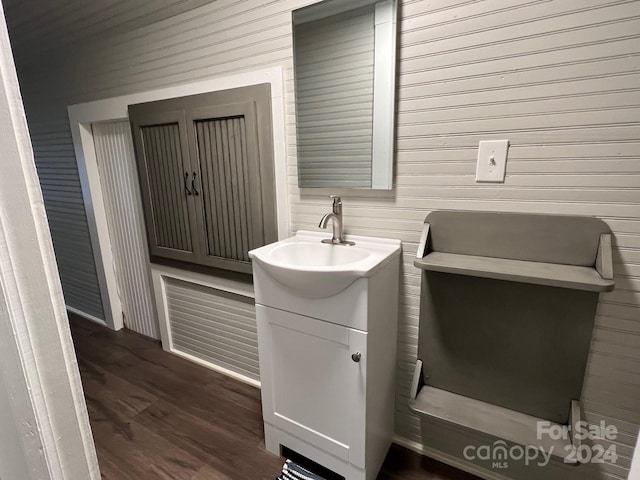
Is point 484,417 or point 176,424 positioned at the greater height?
point 484,417

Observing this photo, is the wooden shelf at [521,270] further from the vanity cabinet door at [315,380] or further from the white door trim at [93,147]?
the white door trim at [93,147]

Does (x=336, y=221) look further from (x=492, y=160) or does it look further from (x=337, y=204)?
(x=492, y=160)

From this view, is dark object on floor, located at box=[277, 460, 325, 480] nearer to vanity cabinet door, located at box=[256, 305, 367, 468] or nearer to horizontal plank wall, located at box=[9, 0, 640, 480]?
vanity cabinet door, located at box=[256, 305, 367, 468]

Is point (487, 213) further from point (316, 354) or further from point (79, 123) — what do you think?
point (79, 123)

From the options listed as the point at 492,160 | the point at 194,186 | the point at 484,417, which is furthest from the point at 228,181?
the point at 484,417

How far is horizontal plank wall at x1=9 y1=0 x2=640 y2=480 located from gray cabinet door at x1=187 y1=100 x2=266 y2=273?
222 mm

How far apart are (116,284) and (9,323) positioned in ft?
8.46

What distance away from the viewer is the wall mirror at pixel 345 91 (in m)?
1.24

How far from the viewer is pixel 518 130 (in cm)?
108

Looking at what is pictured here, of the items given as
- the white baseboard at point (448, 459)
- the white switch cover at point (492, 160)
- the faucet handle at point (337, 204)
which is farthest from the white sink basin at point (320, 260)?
the white baseboard at point (448, 459)

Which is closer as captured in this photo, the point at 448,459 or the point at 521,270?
the point at 521,270

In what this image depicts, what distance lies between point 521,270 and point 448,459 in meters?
1.01

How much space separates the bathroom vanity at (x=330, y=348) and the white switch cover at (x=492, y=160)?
1.41ft

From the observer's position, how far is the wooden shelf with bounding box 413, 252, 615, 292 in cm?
92
